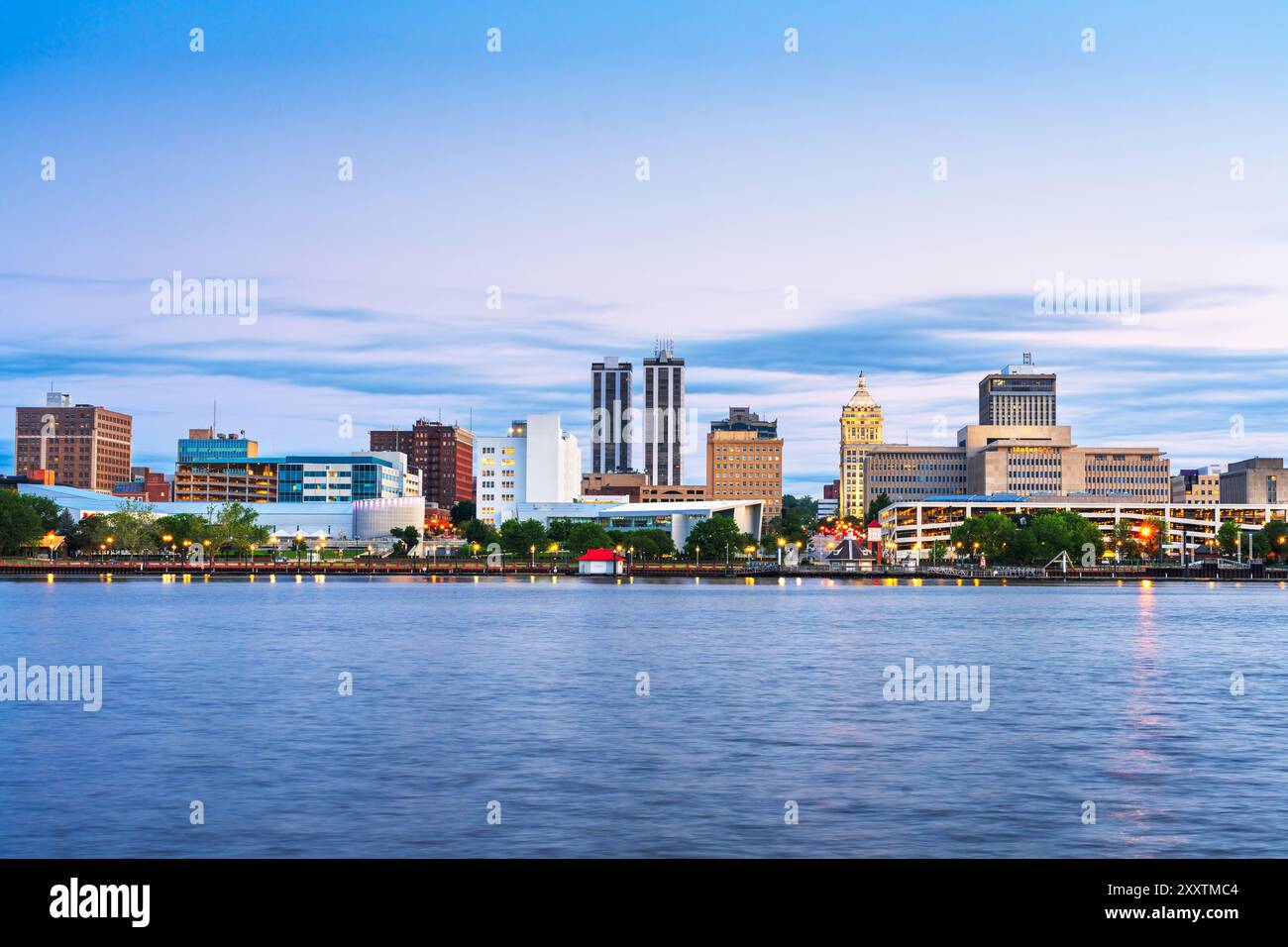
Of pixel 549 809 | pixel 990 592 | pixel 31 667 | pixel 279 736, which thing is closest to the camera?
pixel 549 809

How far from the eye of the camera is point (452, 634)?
78188 millimetres

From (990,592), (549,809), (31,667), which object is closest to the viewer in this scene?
(549,809)

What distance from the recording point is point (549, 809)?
26594 millimetres

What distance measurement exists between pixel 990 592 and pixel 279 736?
135045 mm

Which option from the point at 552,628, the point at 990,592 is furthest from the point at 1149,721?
the point at 990,592

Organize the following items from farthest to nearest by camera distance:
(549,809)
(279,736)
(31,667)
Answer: (31,667)
(279,736)
(549,809)

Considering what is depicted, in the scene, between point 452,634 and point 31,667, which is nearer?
point 31,667
